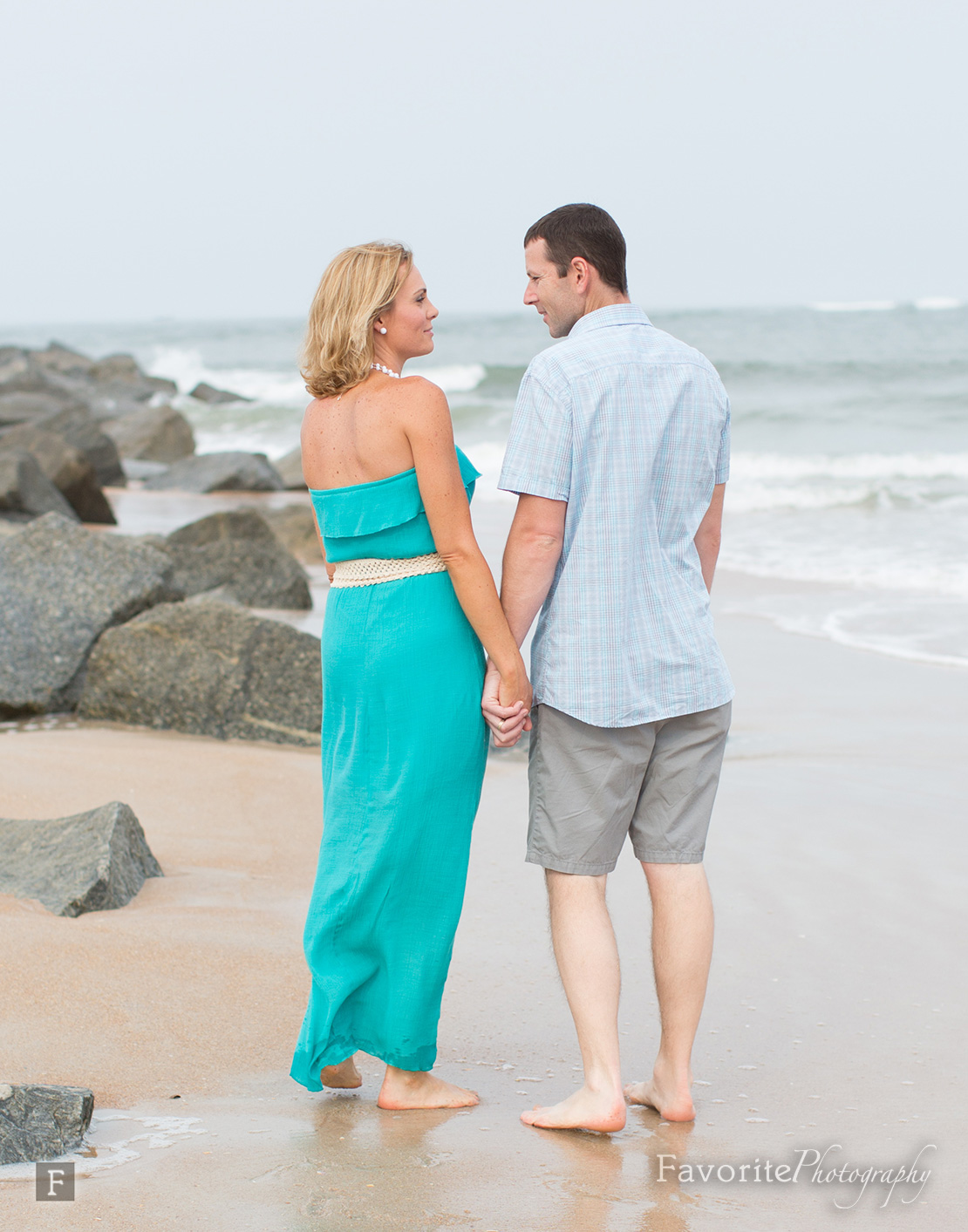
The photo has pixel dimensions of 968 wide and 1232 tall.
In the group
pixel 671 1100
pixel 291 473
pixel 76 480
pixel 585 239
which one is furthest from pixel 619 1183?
pixel 291 473

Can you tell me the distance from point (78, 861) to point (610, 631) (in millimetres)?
1869

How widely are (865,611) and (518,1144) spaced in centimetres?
692

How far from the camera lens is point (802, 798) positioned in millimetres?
4934

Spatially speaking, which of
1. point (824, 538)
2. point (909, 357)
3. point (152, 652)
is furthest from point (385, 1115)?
point (909, 357)

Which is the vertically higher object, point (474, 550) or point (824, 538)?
point (474, 550)

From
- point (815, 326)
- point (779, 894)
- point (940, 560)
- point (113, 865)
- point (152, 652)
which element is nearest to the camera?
point (113, 865)

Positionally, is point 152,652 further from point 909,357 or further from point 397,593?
point 909,357

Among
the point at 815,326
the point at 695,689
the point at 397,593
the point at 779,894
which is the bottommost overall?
the point at 779,894

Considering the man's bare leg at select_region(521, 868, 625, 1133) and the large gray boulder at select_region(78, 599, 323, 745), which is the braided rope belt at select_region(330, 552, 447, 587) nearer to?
the man's bare leg at select_region(521, 868, 625, 1133)

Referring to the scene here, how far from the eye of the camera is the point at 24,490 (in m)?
11.0

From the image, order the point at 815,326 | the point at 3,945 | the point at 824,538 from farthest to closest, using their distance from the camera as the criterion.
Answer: the point at 815,326, the point at 824,538, the point at 3,945

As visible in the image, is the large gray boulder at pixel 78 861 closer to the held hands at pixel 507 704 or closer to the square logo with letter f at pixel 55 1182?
the square logo with letter f at pixel 55 1182

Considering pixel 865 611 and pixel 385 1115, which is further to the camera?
pixel 865 611

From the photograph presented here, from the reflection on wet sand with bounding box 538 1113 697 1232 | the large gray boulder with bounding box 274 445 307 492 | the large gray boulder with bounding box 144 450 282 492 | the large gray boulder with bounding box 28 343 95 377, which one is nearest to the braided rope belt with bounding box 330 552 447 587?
the reflection on wet sand with bounding box 538 1113 697 1232
